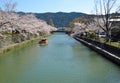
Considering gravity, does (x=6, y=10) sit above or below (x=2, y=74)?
above

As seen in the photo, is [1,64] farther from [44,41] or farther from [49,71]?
[44,41]

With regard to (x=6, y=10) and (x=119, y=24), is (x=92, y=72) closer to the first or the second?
(x=6, y=10)

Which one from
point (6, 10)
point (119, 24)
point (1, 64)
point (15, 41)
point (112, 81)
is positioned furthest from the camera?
point (119, 24)

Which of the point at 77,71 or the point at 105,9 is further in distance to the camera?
the point at 105,9

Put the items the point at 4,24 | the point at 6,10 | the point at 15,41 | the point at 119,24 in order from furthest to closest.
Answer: the point at 119,24, the point at 15,41, the point at 6,10, the point at 4,24

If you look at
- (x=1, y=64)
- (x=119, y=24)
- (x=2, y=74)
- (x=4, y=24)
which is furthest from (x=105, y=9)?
(x=2, y=74)

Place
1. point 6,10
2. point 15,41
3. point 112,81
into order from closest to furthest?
point 112,81 < point 6,10 < point 15,41

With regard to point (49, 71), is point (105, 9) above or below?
above

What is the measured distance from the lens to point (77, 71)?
706 inches

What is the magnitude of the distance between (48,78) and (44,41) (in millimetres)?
30555

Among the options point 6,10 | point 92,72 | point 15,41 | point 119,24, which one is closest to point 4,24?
point 6,10

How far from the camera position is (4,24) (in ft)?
98.5

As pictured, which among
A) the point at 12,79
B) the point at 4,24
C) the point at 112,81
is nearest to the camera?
the point at 112,81

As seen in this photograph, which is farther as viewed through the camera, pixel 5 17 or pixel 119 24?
pixel 119 24
